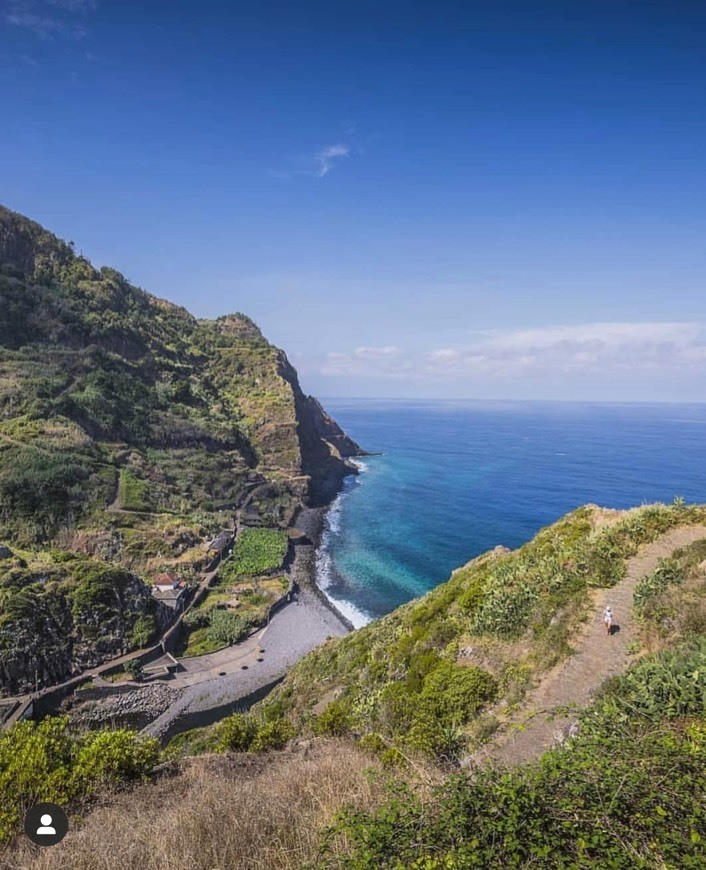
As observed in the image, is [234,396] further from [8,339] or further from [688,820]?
[688,820]

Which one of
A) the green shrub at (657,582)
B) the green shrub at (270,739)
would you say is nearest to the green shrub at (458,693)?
the green shrub at (270,739)

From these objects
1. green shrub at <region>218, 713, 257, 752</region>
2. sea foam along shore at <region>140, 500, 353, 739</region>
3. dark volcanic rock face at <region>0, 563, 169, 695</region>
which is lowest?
sea foam along shore at <region>140, 500, 353, 739</region>

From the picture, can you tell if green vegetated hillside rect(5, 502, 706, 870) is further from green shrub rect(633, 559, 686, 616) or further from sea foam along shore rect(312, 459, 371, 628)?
sea foam along shore rect(312, 459, 371, 628)

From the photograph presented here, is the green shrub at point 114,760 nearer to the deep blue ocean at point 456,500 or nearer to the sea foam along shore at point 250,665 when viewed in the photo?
the sea foam along shore at point 250,665

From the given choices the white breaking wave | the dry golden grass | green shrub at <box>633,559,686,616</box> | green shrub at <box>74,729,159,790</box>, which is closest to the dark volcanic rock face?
the white breaking wave

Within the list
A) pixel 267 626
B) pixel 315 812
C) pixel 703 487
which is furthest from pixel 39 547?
pixel 703 487

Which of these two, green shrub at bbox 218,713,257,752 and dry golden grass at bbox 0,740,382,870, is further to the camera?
green shrub at bbox 218,713,257,752
